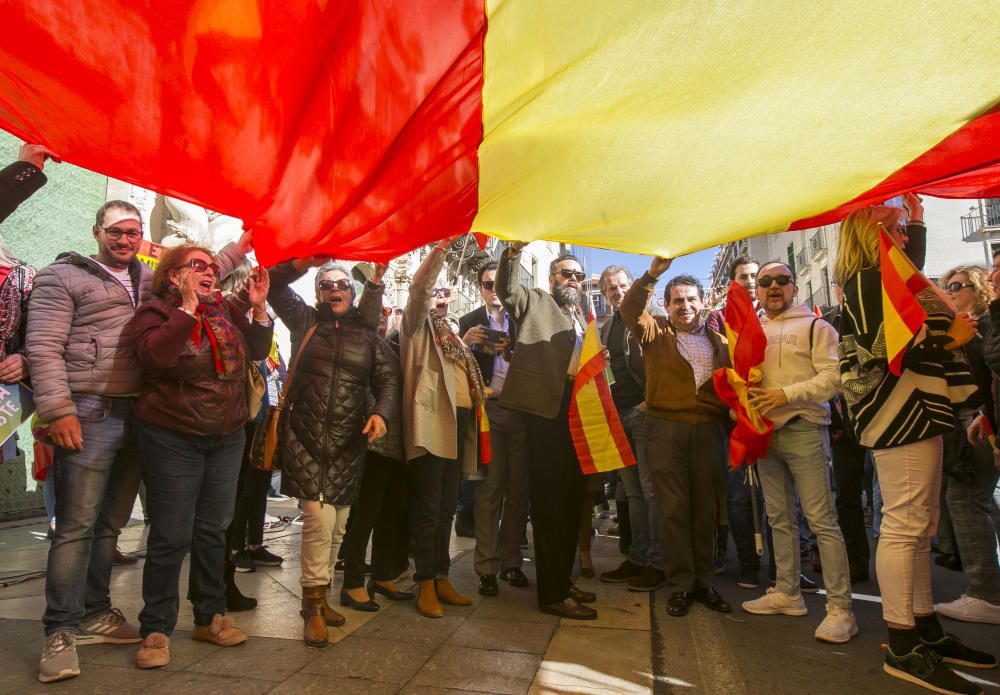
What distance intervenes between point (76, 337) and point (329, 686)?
1.99 m

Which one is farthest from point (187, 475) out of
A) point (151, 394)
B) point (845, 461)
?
point (845, 461)

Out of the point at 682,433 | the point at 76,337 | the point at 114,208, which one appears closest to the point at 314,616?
the point at 76,337

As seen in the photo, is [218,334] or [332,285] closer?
[218,334]

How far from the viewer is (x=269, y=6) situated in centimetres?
196

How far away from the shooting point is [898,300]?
9.50ft

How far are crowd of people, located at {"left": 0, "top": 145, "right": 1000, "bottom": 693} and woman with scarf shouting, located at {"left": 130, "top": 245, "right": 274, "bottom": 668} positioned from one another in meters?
0.01

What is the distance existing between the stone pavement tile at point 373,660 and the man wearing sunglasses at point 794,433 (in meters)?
2.01

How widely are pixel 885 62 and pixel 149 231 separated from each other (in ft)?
28.4

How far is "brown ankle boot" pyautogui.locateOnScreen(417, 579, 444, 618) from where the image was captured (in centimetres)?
374

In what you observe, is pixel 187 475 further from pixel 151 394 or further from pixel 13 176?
pixel 13 176

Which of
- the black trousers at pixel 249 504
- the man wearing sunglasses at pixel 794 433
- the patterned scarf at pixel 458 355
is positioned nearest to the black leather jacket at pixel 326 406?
the patterned scarf at pixel 458 355

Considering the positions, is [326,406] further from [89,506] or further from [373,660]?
[373,660]

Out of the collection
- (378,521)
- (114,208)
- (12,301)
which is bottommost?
(378,521)

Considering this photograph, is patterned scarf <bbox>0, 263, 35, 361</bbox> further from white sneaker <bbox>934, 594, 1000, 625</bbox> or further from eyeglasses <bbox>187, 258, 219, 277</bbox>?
white sneaker <bbox>934, 594, 1000, 625</bbox>
